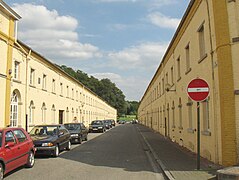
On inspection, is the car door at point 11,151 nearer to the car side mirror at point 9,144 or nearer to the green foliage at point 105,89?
the car side mirror at point 9,144

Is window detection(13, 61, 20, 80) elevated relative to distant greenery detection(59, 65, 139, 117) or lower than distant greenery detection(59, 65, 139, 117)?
lower

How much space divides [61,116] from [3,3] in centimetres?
1895

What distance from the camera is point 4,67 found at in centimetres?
1862

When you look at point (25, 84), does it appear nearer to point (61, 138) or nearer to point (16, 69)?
point (16, 69)

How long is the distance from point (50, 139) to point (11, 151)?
199 inches

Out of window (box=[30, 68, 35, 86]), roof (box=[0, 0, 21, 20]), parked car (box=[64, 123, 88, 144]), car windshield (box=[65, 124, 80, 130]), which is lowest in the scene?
parked car (box=[64, 123, 88, 144])

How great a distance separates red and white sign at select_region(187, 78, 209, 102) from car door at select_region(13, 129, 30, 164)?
5.79m

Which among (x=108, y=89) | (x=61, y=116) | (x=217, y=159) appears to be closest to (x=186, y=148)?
(x=217, y=159)

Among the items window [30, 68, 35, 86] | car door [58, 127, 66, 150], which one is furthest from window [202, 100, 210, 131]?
window [30, 68, 35, 86]

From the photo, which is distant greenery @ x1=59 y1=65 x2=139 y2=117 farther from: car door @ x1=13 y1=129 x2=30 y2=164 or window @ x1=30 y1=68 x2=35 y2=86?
car door @ x1=13 y1=129 x2=30 y2=164

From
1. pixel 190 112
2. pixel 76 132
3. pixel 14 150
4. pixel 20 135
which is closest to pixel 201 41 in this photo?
pixel 190 112

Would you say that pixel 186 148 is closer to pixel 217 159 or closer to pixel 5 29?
pixel 217 159

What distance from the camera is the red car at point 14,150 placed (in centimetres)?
880

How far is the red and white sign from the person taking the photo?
9.56 meters
